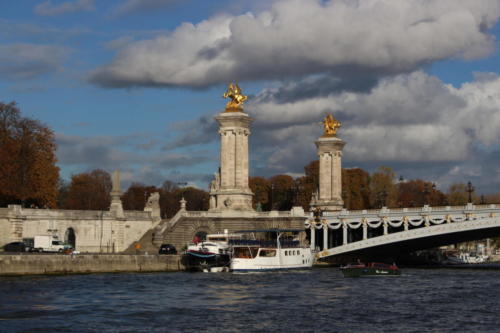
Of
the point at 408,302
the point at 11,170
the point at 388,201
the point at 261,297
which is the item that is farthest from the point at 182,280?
the point at 388,201

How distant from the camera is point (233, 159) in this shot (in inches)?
3177

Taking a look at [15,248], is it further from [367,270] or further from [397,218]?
[397,218]

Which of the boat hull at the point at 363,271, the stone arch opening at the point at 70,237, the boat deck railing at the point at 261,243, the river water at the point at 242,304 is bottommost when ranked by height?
the river water at the point at 242,304

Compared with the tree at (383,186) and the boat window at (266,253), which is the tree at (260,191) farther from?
the boat window at (266,253)

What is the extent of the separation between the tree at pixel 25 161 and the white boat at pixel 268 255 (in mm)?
17269

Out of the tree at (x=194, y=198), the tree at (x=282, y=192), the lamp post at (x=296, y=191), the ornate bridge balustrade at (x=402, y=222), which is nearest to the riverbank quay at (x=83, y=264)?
the ornate bridge balustrade at (x=402, y=222)

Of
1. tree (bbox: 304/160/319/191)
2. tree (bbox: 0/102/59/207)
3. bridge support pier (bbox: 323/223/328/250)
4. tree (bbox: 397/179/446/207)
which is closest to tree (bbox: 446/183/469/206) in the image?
tree (bbox: 397/179/446/207)

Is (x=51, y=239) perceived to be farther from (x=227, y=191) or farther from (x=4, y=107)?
(x=227, y=191)

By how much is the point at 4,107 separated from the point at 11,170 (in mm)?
5583

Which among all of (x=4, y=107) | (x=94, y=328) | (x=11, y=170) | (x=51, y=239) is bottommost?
(x=94, y=328)

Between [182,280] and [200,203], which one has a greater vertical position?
[200,203]

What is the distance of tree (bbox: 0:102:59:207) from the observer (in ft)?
237

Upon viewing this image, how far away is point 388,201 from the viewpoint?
389 feet

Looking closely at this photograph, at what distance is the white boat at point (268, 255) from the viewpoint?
2621 inches
